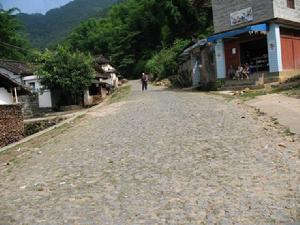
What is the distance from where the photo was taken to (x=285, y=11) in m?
27.5

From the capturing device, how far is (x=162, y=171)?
8.48 m

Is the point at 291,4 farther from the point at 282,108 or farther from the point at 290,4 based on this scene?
the point at 282,108

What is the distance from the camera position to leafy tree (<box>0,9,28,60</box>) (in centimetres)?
6688

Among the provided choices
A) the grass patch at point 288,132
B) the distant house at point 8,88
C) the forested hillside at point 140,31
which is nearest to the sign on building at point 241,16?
the distant house at point 8,88

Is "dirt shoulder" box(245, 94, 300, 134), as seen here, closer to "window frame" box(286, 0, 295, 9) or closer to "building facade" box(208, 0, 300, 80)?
"building facade" box(208, 0, 300, 80)

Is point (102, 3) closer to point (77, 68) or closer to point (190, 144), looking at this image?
point (77, 68)

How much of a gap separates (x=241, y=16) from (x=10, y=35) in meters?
49.2

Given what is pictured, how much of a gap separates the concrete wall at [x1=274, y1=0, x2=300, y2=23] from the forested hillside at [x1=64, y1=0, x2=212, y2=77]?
2304 centimetres

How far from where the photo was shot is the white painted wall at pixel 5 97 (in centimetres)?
2344

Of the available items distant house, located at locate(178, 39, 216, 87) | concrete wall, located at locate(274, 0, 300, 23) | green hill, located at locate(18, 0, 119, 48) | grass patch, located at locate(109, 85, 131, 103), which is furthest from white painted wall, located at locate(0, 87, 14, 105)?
green hill, located at locate(18, 0, 119, 48)

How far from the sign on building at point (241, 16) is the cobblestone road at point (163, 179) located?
15457mm

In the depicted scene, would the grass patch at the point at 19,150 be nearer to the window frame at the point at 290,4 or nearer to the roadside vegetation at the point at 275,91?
the roadside vegetation at the point at 275,91

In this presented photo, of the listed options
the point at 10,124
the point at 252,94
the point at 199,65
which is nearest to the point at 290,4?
the point at 199,65

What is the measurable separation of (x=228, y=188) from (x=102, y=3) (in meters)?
190
